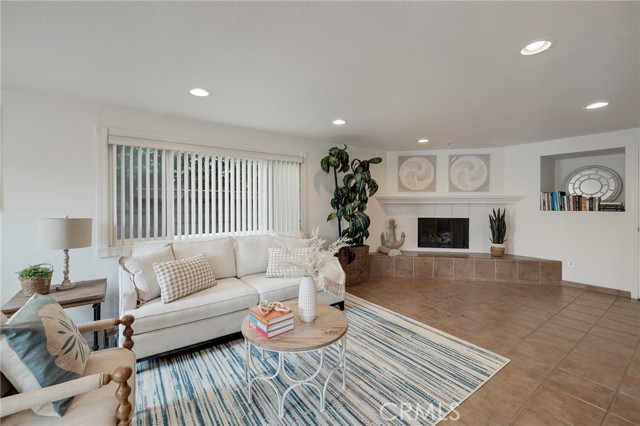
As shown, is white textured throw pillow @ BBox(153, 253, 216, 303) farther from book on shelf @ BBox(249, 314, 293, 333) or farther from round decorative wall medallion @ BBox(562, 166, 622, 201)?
round decorative wall medallion @ BBox(562, 166, 622, 201)

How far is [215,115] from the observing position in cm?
309

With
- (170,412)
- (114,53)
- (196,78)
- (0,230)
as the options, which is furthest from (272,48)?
(0,230)

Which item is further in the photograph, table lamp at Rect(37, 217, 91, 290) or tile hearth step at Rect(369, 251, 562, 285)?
tile hearth step at Rect(369, 251, 562, 285)

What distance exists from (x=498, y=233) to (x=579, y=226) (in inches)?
41.3

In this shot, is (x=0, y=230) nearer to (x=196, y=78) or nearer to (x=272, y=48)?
(x=196, y=78)

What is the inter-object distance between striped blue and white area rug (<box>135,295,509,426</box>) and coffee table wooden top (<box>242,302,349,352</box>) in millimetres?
467

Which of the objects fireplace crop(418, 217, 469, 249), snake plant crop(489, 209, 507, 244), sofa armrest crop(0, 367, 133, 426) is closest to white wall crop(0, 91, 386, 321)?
sofa armrest crop(0, 367, 133, 426)

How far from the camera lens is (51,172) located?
256 cm

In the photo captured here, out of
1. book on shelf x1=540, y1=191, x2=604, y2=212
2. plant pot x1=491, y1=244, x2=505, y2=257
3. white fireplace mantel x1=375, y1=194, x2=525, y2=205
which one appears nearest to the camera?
book on shelf x1=540, y1=191, x2=604, y2=212

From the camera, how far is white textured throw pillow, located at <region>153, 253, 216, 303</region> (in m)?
2.34

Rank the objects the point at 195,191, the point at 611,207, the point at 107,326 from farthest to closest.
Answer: the point at 611,207, the point at 195,191, the point at 107,326

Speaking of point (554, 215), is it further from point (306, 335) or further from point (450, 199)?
point (306, 335)

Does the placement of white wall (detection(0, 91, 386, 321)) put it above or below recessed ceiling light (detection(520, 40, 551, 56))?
below

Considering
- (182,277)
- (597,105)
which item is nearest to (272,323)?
(182,277)
